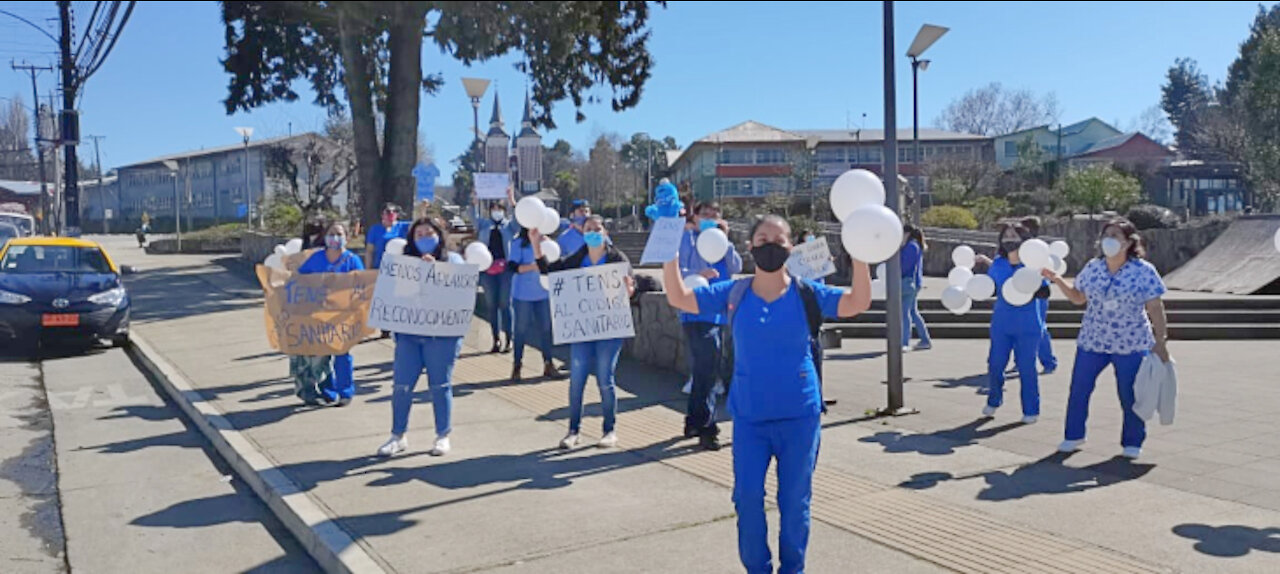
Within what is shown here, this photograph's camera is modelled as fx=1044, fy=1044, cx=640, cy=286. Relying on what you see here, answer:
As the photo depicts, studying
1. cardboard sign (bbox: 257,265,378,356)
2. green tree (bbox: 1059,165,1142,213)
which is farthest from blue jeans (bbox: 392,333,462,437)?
green tree (bbox: 1059,165,1142,213)

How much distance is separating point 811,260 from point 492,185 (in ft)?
26.2

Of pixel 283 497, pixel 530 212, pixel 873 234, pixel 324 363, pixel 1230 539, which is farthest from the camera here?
pixel 324 363

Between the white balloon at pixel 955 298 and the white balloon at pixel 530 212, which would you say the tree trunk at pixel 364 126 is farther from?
the white balloon at pixel 955 298

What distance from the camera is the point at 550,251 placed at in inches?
314

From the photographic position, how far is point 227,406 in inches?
388

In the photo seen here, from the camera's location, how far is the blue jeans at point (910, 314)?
522 inches

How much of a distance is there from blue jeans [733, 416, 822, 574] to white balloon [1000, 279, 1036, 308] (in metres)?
4.34

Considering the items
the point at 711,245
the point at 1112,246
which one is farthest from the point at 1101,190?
the point at 711,245

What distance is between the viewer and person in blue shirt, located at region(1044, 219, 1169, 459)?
7059 mm

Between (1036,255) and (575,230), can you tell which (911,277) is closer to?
(1036,255)

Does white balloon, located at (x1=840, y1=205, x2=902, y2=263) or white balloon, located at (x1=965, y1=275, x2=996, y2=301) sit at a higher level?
white balloon, located at (x1=840, y1=205, x2=902, y2=263)

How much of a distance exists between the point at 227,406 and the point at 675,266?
6547 millimetres

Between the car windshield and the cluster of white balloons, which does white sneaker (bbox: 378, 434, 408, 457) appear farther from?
the car windshield

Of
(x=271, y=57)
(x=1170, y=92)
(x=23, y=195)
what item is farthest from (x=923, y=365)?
(x=1170, y=92)
